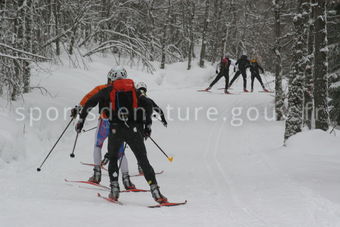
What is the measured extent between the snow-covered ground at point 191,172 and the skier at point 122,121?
412mm

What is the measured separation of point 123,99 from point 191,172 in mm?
3474

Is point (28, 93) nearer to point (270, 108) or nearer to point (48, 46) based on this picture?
point (48, 46)

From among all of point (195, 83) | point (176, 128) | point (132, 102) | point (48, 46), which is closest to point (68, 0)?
point (48, 46)

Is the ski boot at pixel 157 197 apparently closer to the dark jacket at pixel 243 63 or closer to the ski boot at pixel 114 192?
the ski boot at pixel 114 192

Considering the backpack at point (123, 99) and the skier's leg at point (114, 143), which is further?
the skier's leg at point (114, 143)

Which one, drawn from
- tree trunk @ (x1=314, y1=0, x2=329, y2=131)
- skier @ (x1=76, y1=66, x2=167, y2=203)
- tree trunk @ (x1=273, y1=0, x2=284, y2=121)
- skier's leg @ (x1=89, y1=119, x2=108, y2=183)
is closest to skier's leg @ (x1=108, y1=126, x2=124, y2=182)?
skier @ (x1=76, y1=66, x2=167, y2=203)

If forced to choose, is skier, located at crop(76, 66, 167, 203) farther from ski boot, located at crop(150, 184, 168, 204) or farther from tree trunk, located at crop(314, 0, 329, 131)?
tree trunk, located at crop(314, 0, 329, 131)

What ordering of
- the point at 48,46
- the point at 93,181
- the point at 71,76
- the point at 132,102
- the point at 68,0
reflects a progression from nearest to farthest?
the point at 132,102, the point at 93,181, the point at 48,46, the point at 68,0, the point at 71,76

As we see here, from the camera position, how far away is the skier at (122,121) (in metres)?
5.64

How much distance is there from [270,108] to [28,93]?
10.2m

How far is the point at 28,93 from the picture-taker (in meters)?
12.8

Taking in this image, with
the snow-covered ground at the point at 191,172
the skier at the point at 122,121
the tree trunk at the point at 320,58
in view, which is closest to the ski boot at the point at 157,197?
the skier at the point at 122,121

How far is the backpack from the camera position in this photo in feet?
18.5

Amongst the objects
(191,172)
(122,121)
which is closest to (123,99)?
(122,121)
